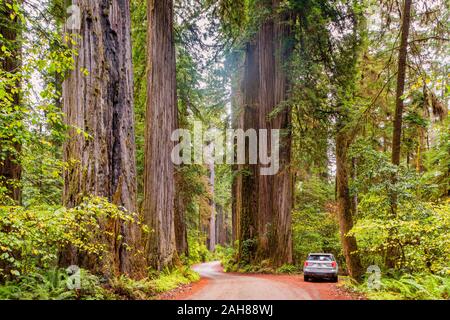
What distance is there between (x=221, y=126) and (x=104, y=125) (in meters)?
17.1

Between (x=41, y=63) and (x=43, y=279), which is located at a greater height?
(x=41, y=63)

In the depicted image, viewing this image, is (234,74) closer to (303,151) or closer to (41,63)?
(303,151)

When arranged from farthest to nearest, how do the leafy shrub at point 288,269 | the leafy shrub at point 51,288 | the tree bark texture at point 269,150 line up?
the tree bark texture at point 269,150, the leafy shrub at point 288,269, the leafy shrub at point 51,288

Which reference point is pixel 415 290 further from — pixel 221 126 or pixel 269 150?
pixel 221 126

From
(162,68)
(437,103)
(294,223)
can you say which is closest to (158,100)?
(162,68)

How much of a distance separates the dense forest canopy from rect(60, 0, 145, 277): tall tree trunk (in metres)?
0.03

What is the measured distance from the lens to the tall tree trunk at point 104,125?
294 inches

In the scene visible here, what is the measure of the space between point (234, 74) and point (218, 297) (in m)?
15.8

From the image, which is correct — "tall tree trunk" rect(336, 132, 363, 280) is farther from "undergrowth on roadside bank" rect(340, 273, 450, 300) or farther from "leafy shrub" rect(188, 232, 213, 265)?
"leafy shrub" rect(188, 232, 213, 265)

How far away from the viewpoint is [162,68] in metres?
12.8

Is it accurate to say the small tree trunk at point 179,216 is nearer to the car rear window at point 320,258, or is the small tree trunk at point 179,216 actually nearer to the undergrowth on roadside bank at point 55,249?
the car rear window at point 320,258

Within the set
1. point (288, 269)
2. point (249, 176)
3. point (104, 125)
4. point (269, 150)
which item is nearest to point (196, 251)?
point (249, 176)

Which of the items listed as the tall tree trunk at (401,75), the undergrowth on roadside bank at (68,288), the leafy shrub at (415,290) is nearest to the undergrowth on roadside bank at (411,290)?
the leafy shrub at (415,290)

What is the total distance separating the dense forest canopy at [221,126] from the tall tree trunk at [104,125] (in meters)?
0.03
